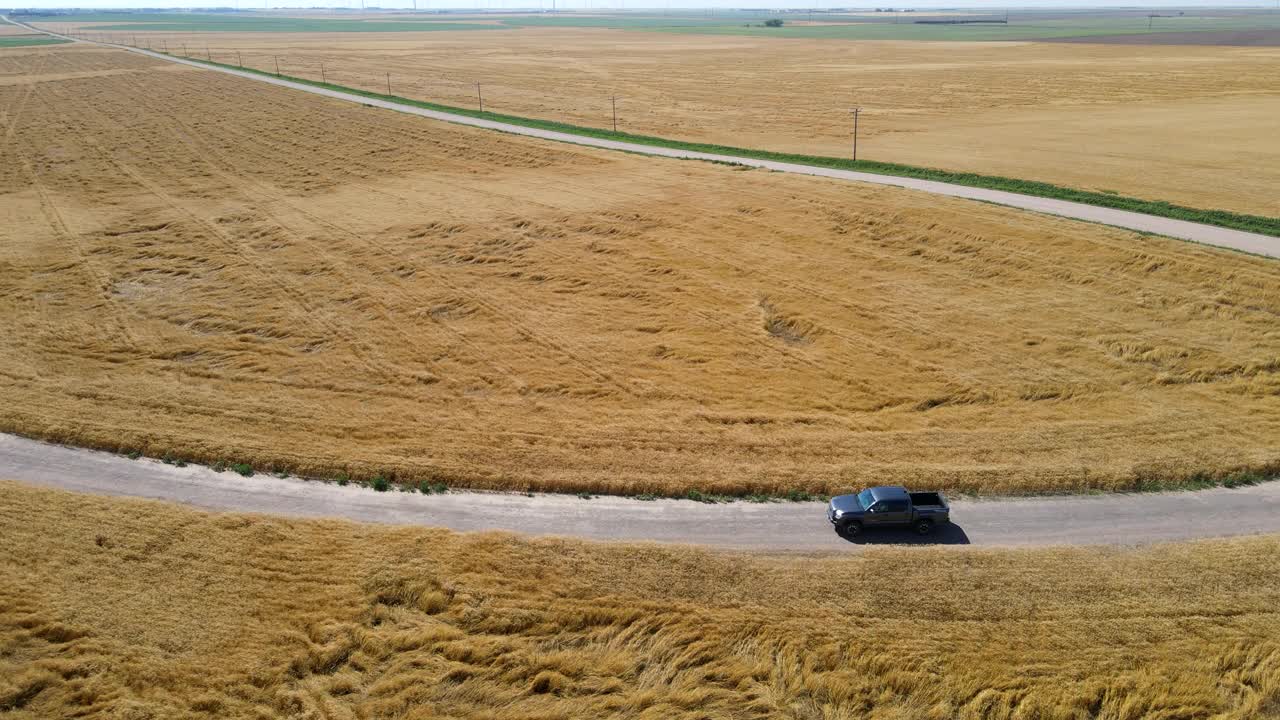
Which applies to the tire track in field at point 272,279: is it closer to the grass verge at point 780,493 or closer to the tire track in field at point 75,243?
the tire track in field at point 75,243

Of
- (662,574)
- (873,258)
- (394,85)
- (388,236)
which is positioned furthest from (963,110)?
(662,574)

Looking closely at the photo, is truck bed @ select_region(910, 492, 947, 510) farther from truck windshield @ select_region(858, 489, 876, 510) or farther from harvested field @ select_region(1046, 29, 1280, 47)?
harvested field @ select_region(1046, 29, 1280, 47)

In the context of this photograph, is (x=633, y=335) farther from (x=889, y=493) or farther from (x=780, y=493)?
(x=889, y=493)

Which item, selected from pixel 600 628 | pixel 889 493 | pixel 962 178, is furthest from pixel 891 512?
pixel 962 178

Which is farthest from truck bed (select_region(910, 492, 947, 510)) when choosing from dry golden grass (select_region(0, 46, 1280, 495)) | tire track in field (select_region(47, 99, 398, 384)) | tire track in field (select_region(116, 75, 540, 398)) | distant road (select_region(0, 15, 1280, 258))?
distant road (select_region(0, 15, 1280, 258))

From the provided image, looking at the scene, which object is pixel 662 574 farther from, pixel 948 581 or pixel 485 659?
pixel 948 581

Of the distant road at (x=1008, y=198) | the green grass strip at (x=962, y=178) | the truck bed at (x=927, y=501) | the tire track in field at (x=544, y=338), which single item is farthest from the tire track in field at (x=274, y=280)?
the green grass strip at (x=962, y=178)
